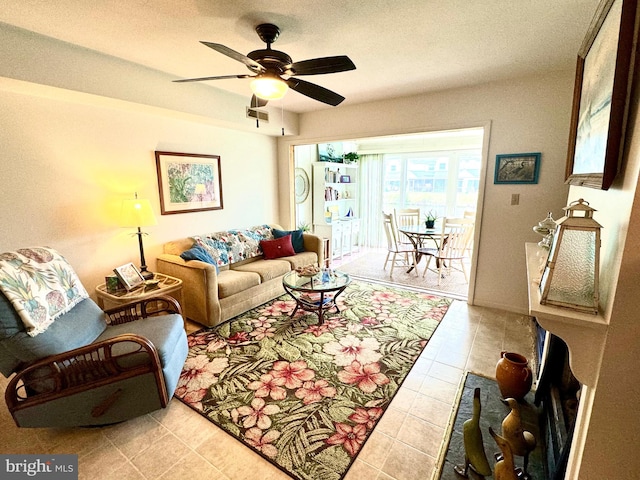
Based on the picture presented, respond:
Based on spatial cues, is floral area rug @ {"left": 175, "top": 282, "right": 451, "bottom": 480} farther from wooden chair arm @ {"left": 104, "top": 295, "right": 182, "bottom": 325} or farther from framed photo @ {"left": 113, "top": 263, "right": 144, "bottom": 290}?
framed photo @ {"left": 113, "top": 263, "right": 144, "bottom": 290}

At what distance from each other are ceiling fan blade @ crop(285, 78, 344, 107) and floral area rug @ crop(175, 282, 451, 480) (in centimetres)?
210

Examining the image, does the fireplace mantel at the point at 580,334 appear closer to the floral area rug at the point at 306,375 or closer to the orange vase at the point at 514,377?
the orange vase at the point at 514,377

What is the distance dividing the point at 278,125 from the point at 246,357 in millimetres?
3192

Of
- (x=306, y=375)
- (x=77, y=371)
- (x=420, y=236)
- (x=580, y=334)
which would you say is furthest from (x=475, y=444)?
(x=420, y=236)

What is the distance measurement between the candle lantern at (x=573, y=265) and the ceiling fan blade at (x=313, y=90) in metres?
1.73

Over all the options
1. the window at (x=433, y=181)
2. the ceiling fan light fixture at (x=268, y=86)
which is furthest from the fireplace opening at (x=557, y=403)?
the window at (x=433, y=181)

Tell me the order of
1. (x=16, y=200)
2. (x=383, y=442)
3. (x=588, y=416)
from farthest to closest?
(x=16, y=200) < (x=383, y=442) < (x=588, y=416)

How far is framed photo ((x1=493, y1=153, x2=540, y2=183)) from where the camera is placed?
303 centimetres

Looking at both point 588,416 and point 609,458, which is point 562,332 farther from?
point 609,458

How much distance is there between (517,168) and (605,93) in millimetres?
2401

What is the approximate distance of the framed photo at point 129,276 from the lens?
8.79 ft

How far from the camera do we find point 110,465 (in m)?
1.55

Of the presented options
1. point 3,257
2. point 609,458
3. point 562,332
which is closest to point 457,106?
point 562,332

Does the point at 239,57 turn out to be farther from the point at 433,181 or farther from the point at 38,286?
the point at 433,181
